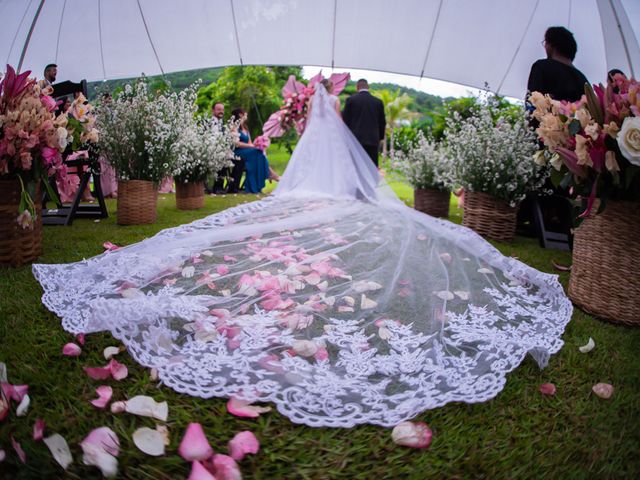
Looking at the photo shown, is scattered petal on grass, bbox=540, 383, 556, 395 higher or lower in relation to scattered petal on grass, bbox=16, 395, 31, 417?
lower

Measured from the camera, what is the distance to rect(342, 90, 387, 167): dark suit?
5.77 m

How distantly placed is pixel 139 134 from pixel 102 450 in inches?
138

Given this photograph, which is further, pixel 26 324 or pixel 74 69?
pixel 74 69

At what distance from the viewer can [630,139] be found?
5.27 feet

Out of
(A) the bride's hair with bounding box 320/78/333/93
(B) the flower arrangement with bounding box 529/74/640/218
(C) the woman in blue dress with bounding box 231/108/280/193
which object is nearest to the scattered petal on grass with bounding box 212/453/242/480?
(B) the flower arrangement with bounding box 529/74/640/218

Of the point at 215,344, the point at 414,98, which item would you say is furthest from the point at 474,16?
the point at 414,98

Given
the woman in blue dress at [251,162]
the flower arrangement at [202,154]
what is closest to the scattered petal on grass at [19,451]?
the flower arrangement at [202,154]

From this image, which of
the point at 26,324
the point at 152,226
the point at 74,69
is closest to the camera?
the point at 26,324

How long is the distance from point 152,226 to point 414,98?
26829mm

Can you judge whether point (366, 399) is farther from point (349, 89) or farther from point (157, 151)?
point (349, 89)

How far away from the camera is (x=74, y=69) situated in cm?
737

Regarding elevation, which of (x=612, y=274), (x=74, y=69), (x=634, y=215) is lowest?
(x=612, y=274)

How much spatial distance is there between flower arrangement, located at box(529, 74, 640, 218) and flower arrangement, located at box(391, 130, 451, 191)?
293 cm

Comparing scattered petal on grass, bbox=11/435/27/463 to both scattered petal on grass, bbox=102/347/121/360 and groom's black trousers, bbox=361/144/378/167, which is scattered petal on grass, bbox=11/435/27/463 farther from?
groom's black trousers, bbox=361/144/378/167
